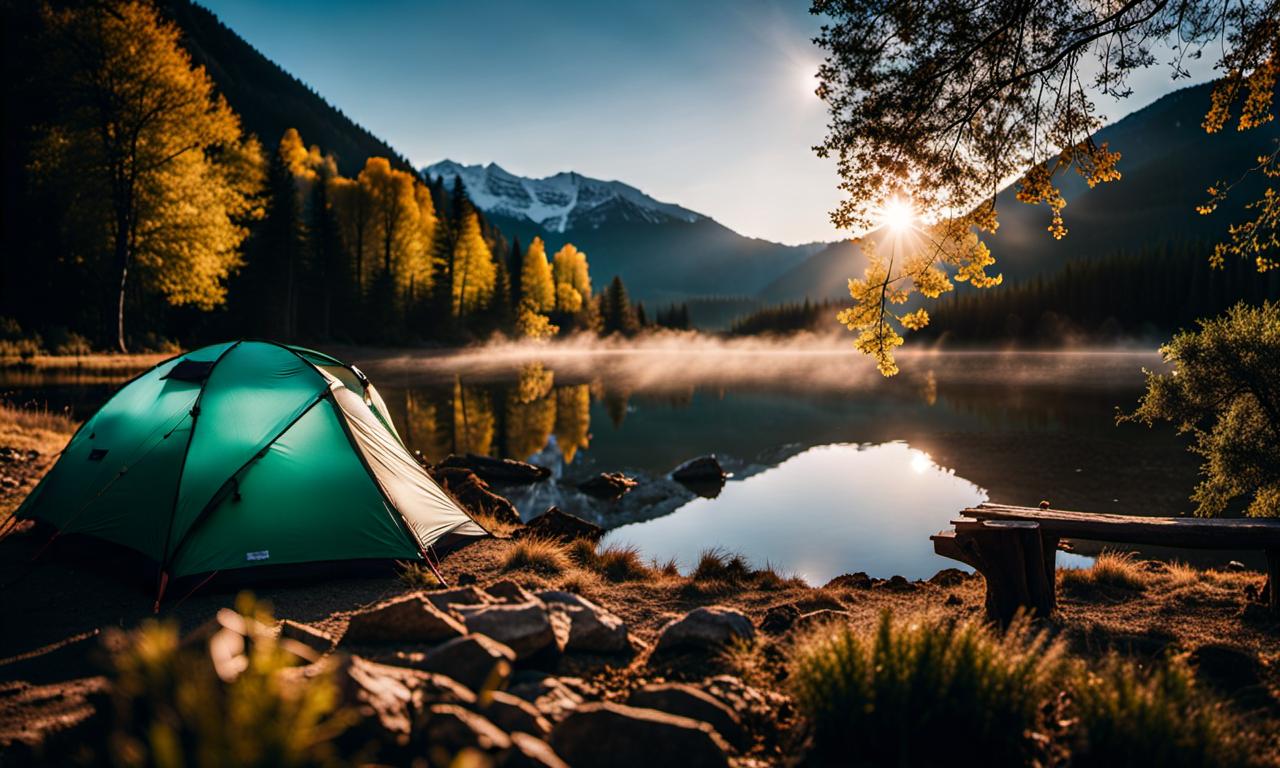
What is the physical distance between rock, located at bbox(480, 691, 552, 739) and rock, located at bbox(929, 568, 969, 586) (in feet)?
23.0

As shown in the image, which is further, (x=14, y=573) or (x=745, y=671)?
(x=14, y=573)

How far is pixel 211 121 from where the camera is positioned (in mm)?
23438

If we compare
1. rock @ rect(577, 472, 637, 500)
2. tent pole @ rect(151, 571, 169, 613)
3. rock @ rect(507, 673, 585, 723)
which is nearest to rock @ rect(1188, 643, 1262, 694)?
rock @ rect(507, 673, 585, 723)

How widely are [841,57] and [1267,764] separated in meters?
7.10

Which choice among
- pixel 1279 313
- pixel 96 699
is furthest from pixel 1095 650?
pixel 1279 313

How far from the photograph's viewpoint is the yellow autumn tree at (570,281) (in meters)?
75.9

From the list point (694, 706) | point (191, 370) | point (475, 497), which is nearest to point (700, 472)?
point (475, 497)

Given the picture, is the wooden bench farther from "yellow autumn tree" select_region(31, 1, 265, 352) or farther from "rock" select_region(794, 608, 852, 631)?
"yellow autumn tree" select_region(31, 1, 265, 352)

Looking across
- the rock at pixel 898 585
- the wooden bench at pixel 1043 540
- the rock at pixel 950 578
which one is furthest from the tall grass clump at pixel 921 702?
the rock at pixel 950 578

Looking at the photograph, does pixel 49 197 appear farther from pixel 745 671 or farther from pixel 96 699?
pixel 745 671

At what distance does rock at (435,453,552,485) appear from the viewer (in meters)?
15.7

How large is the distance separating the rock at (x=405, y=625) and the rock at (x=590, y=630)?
907 millimetres

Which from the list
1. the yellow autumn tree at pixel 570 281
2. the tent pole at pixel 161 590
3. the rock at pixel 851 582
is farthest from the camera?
the yellow autumn tree at pixel 570 281

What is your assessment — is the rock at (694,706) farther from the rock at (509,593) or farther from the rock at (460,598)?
the rock at (460,598)
